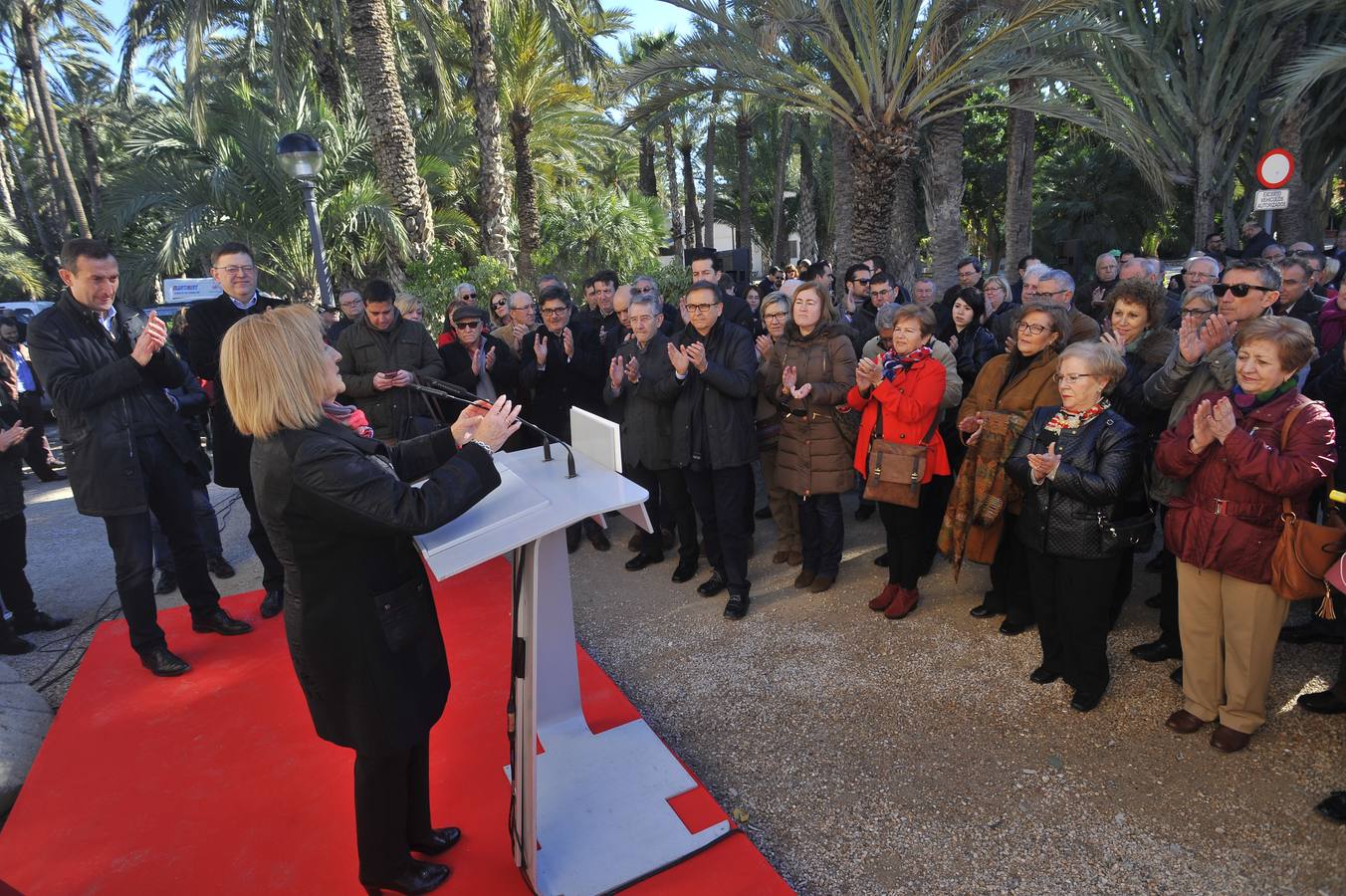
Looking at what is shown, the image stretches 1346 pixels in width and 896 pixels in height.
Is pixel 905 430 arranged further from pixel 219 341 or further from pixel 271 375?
pixel 219 341

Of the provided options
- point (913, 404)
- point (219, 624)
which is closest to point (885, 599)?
point (913, 404)

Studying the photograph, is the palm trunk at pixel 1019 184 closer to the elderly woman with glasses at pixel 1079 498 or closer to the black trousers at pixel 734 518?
the black trousers at pixel 734 518

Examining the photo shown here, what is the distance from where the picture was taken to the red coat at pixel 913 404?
13.5 ft

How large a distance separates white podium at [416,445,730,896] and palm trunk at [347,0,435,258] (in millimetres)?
9538

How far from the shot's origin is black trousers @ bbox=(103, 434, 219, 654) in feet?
13.4

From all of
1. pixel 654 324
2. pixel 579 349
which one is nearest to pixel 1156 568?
pixel 654 324

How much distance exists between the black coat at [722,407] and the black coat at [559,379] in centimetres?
132

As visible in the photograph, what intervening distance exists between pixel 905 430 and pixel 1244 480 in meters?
1.61

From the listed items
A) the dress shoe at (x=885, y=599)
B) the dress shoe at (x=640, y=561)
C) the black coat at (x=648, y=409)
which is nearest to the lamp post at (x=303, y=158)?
the black coat at (x=648, y=409)

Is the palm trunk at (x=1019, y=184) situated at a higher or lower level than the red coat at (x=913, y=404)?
higher

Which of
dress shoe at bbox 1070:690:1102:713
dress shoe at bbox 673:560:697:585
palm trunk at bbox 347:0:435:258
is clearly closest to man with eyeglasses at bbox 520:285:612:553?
dress shoe at bbox 673:560:697:585

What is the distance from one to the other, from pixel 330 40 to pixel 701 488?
54.9 ft

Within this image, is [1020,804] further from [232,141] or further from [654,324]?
[232,141]

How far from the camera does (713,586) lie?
16.4 feet
